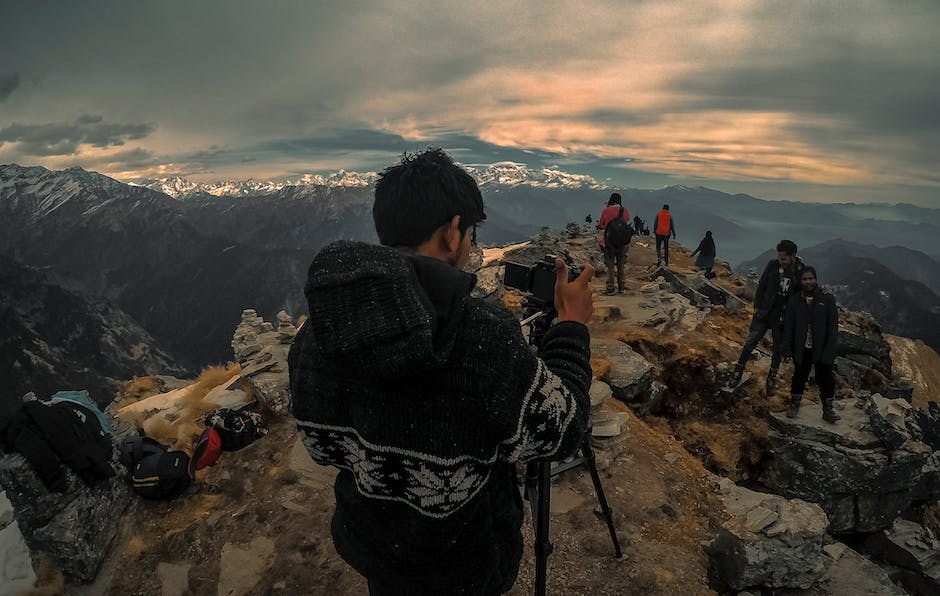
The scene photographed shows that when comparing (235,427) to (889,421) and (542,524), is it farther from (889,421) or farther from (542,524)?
(889,421)

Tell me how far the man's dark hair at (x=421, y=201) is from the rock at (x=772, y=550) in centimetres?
666

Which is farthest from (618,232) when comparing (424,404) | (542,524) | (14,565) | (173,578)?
(14,565)

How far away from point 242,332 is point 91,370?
13925 cm

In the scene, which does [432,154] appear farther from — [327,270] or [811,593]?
[811,593]

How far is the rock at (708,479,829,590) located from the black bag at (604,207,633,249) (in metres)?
9.95

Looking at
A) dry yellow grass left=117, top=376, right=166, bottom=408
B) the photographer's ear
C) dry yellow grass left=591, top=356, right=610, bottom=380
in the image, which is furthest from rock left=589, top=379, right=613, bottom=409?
dry yellow grass left=117, top=376, right=166, bottom=408

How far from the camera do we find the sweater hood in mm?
1680

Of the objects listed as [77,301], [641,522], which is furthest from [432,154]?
[77,301]

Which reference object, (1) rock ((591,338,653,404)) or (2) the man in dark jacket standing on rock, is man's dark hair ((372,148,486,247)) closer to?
(1) rock ((591,338,653,404))

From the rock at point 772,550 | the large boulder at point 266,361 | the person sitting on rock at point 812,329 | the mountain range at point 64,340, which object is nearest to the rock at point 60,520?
the large boulder at point 266,361

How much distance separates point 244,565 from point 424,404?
692 cm

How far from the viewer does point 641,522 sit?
7.11m

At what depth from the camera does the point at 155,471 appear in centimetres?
818

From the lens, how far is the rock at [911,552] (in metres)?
9.51
